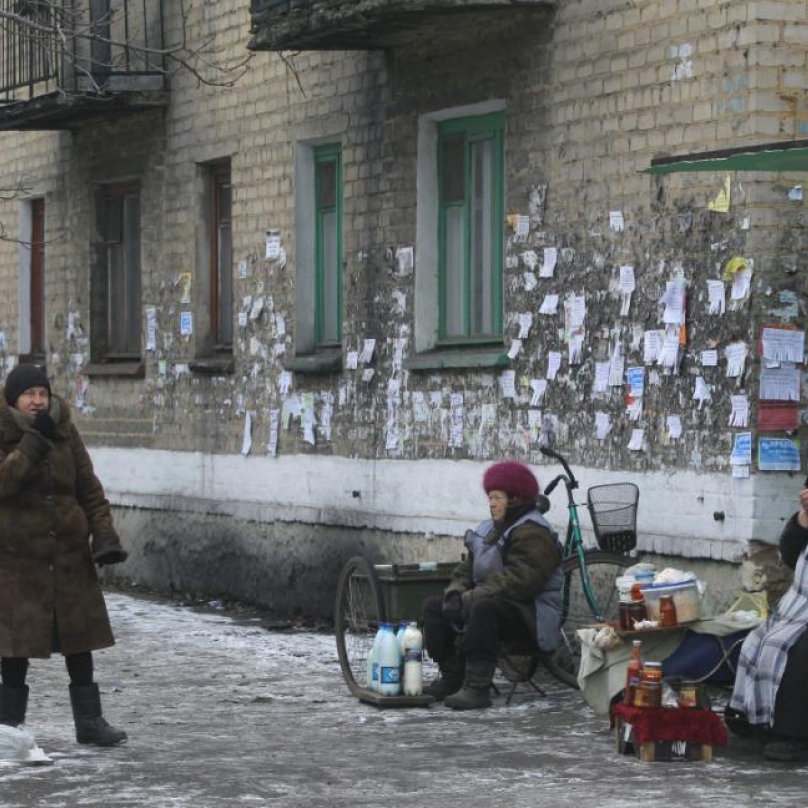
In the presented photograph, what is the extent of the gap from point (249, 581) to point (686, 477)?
5.32 meters

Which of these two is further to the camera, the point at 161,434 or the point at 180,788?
the point at 161,434

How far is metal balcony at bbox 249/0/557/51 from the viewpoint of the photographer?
12.4 meters

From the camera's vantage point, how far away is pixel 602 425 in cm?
1192

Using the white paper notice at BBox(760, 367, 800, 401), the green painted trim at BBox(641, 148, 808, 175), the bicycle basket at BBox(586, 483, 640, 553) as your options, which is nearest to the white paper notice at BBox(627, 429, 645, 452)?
the bicycle basket at BBox(586, 483, 640, 553)

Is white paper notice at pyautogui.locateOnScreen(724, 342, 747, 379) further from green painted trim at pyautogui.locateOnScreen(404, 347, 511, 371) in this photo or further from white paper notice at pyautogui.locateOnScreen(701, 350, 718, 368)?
green painted trim at pyautogui.locateOnScreen(404, 347, 511, 371)

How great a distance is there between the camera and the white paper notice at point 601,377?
1188 cm

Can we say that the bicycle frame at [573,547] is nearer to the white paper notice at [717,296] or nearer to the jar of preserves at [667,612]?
the white paper notice at [717,296]

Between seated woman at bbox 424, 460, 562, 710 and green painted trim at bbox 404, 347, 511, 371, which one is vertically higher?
green painted trim at bbox 404, 347, 511, 371

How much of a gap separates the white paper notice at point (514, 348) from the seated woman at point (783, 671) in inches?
150

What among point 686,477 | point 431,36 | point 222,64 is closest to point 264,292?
point 222,64

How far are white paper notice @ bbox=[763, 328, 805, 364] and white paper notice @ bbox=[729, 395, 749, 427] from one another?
0.82 feet

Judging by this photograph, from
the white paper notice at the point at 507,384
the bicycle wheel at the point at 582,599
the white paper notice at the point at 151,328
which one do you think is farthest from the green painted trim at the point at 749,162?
the white paper notice at the point at 151,328

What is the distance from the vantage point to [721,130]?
11.0m

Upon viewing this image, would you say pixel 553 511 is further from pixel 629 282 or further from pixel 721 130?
pixel 721 130
